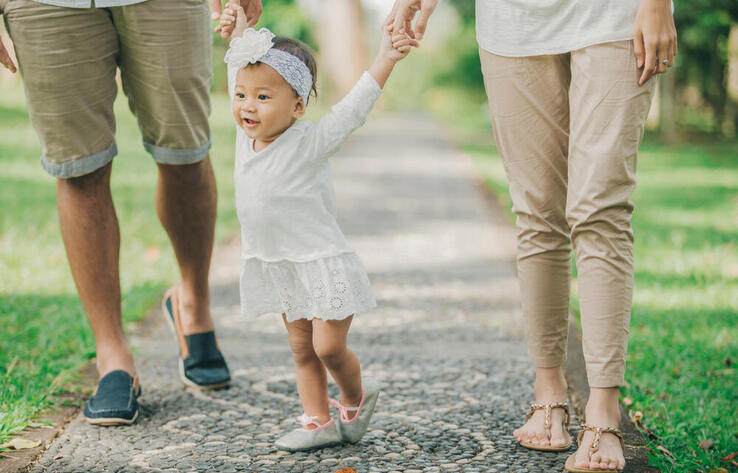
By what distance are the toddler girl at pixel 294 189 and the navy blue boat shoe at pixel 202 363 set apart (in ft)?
2.32

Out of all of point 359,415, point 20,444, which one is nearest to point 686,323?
point 359,415

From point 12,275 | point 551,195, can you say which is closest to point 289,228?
point 551,195

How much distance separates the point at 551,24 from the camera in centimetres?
222

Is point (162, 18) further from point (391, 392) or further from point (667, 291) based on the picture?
point (667, 291)

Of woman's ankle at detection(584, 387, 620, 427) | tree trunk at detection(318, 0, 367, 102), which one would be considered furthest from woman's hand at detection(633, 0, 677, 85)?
tree trunk at detection(318, 0, 367, 102)

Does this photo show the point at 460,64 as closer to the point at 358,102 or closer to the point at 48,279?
the point at 48,279

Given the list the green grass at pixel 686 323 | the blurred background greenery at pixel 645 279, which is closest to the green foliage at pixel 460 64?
the blurred background greenery at pixel 645 279

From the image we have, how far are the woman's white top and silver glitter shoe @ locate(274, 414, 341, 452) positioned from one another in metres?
1.17

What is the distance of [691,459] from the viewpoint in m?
2.35

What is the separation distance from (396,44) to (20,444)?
61.3 inches

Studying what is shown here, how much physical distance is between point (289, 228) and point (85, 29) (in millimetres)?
930

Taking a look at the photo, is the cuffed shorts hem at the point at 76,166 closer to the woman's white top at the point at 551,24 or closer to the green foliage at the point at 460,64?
the woman's white top at the point at 551,24

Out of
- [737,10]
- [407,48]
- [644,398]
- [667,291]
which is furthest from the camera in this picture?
[737,10]

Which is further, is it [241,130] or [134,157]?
[134,157]
